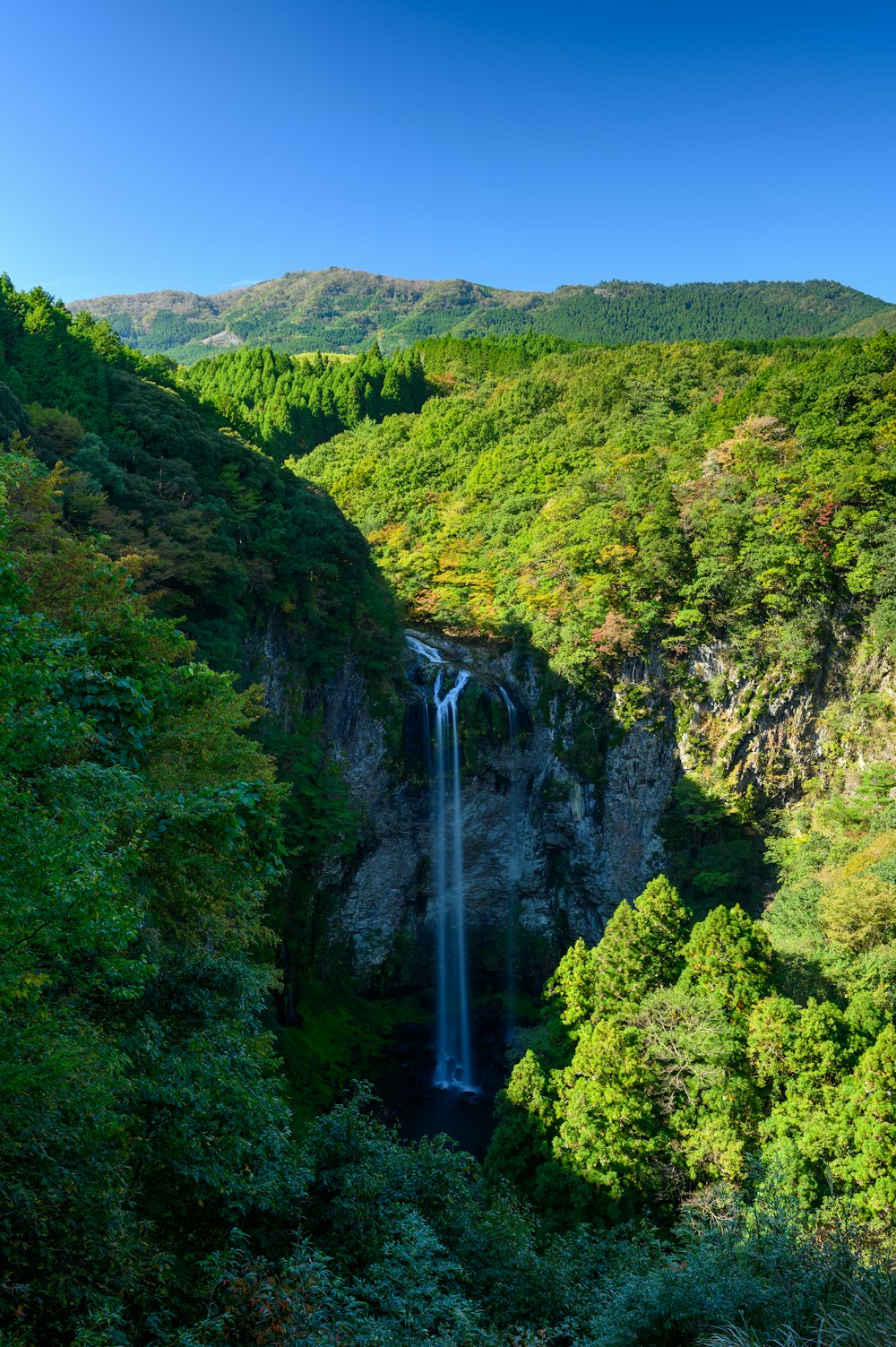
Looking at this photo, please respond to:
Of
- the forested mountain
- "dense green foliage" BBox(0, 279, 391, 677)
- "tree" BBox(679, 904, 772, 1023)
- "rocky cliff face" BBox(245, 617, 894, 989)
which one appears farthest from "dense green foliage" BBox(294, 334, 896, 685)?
"tree" BBox(679, 904, 772, 1023)

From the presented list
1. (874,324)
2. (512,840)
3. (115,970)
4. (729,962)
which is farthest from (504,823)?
(874,324)

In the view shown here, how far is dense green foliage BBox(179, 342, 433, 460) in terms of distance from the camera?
5769 cm

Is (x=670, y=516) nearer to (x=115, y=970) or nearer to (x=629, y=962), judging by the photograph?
(x=629, y=962)

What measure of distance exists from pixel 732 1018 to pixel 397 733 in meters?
16.1

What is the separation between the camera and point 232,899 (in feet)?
37.9

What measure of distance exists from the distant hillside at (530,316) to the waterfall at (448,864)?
94.1 meters

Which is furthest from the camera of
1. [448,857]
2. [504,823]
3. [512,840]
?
[512,840]

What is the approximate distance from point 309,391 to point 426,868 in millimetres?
43329

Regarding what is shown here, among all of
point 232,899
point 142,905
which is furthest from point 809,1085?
point 142,905

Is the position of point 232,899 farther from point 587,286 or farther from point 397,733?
point 587,286

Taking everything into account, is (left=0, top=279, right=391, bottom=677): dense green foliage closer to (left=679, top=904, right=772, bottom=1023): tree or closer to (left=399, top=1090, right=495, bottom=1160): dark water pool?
(left=679, top=904, right=772, bottom=1023): tree

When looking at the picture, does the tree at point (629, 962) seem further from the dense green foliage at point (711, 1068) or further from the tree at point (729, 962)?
the tree at point (729, 962)

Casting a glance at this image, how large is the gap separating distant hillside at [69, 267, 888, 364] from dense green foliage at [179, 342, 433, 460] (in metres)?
60.0

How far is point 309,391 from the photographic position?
60812 millimetres
